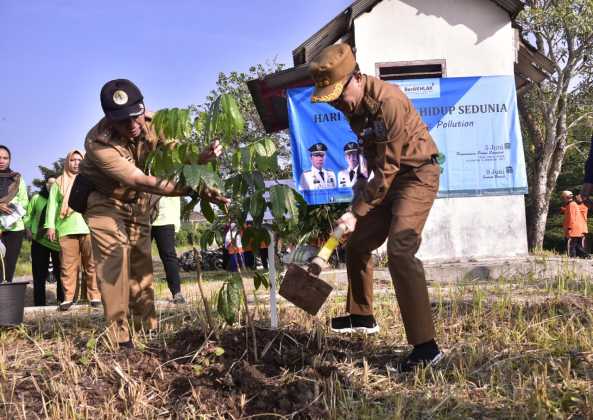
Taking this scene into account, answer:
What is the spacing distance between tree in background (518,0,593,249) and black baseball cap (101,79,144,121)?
43.2 feet

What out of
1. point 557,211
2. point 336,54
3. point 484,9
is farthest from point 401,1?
point 557,211

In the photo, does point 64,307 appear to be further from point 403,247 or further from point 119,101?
point 403,247

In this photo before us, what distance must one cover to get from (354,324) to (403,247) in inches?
36.1

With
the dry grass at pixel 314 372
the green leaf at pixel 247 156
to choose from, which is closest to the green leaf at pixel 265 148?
the green leaf at pixel 247 156

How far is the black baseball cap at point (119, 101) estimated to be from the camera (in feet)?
11.6

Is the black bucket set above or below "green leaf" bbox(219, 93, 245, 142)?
below

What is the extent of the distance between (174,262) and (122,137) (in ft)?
7.60

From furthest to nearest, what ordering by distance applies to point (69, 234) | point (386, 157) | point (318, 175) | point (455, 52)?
point (455, 52) → point (318, 175) → point (69, 234) → point (386, 157)

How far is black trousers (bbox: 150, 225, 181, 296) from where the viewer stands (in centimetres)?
578

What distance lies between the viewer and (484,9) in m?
9.83

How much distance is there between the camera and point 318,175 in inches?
358

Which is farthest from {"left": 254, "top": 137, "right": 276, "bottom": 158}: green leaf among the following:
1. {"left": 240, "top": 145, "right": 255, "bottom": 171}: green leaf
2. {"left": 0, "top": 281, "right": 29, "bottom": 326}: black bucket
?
{"left": 0, "top": 281, "right": 29, "bottom": 326}: black bucket

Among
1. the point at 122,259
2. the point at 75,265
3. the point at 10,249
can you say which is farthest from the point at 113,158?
the point at 10,249

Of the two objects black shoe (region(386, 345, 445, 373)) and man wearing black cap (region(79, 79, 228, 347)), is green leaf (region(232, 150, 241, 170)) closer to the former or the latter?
man wearing black cap (region(79, 79, 228, 347))
